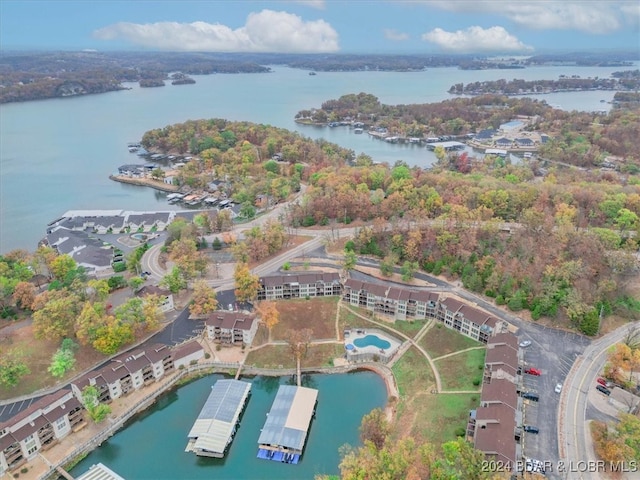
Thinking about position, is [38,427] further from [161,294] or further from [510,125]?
[510,125]

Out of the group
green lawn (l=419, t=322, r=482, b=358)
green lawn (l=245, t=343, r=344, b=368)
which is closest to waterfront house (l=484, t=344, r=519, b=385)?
green lawn (l=419, t=322, r=482, b=358)

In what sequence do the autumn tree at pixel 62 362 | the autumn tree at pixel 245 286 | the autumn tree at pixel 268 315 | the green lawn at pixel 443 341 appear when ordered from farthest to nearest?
1. the autumn tree at pixel 245 286
2. the autumn tree at pixel 268 315
3. the green lawn at pixel 443 341
4. the autumn tree at pixel 62 362

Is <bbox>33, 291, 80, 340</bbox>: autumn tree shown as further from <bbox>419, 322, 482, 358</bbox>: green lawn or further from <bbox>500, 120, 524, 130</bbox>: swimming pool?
<bbox>500, 120, 524, 130</bbox>: swimming pool

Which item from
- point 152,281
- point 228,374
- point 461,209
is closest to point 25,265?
point 152,281

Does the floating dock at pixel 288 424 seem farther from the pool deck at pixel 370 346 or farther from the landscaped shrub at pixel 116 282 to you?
the landscaped shrub at pixel 116 282

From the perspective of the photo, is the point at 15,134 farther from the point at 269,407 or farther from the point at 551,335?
the point at 551,335


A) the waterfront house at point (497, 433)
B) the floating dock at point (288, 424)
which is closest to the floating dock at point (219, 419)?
the floating dock at point (288, 424)

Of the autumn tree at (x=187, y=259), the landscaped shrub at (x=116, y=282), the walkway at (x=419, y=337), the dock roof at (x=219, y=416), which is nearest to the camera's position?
the dock roof at (x=219, y=416)

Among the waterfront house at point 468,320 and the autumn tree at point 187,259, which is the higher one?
the autumn tree at point 187,259
